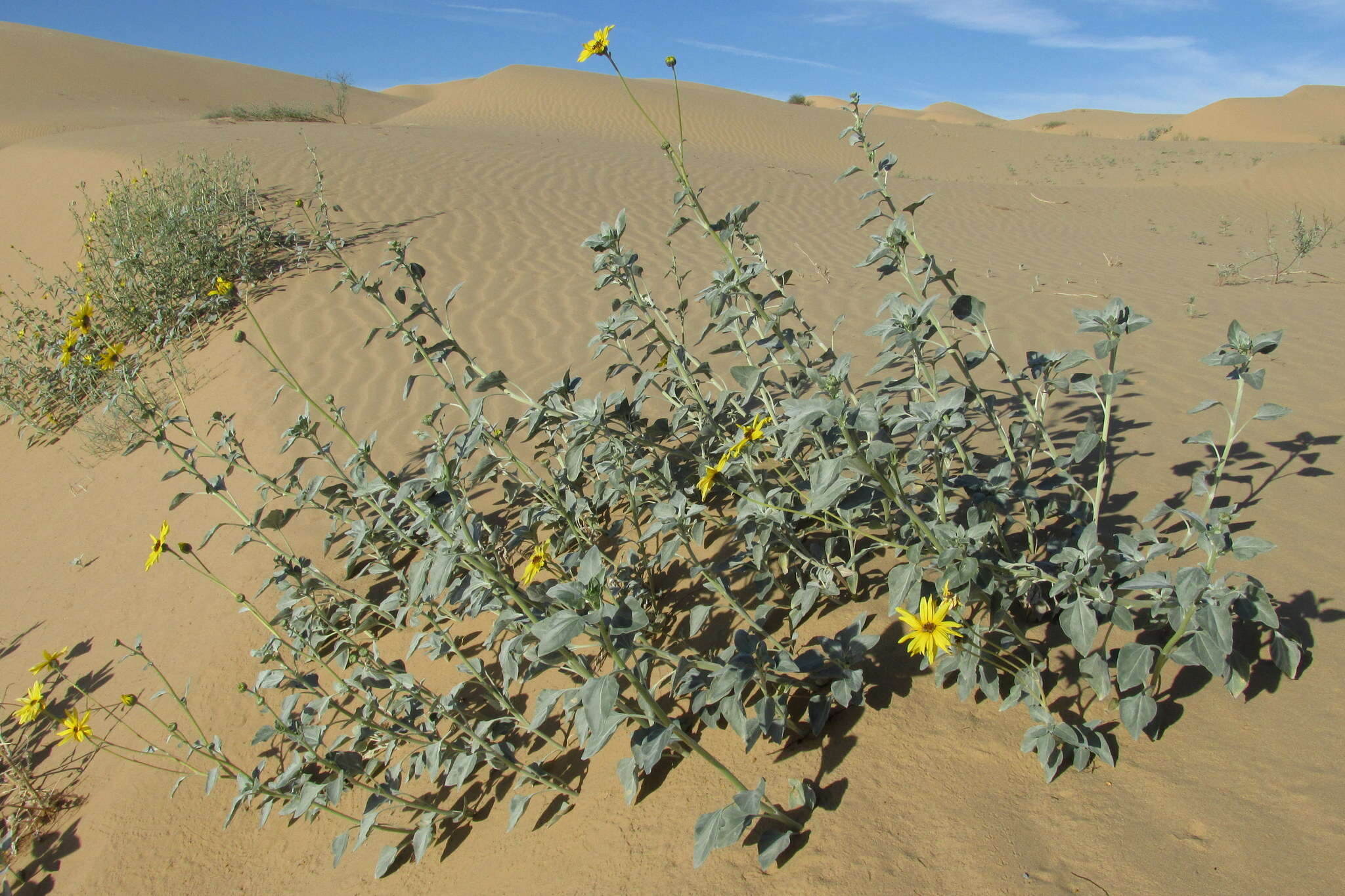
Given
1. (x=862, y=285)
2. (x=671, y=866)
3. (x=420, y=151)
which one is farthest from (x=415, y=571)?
(x=420, y=151)

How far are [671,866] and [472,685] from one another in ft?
3.79

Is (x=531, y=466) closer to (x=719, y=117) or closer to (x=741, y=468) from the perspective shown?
(x=741, y=468)

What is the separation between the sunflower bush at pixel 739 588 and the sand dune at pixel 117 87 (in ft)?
83.5

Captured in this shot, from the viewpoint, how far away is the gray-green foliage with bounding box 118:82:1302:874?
1561 millimetres

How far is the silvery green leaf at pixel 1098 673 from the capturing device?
1653 mm

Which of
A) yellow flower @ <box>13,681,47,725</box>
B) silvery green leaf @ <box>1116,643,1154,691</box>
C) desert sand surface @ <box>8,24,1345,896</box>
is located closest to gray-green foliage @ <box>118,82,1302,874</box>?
silvery green leaf @ <box>1116,643,1154,691</box>

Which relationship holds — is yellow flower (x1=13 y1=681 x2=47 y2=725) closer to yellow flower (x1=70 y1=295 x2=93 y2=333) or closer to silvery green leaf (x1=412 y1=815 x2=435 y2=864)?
silvery green leaf (x1=412 y1=815 x2=435 y2=864)

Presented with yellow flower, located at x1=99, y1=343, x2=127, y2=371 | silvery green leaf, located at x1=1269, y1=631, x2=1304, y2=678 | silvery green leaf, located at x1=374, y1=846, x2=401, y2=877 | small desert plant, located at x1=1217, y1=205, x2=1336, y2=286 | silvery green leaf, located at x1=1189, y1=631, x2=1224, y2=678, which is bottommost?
silvery green leaf, located at x1=374, y1=846, x2=401, y2=877

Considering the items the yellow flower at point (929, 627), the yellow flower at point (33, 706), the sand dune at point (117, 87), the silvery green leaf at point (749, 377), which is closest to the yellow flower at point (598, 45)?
the silvery green leaf at point (749, 377)

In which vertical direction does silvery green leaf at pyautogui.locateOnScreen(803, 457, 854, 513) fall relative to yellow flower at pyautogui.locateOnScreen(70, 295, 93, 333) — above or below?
below

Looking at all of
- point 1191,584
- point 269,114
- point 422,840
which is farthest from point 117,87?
point 1191,584

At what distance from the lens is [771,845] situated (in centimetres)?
155

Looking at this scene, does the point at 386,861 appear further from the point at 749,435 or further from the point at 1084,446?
the point at 1084,446

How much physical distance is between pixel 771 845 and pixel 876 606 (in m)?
0.90
